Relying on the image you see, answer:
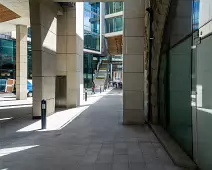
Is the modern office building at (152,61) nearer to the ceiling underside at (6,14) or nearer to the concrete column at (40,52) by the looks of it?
the concrete column at (40,52)

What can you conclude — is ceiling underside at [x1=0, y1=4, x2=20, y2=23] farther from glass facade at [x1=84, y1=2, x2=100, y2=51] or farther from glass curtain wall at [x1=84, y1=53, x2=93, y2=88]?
glass curtain wall at [x1=84, y1=53, x2=93, y2=88]

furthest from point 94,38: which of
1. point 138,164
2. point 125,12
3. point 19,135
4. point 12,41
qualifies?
point 138,164

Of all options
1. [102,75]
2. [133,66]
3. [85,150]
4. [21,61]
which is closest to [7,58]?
[102,75]

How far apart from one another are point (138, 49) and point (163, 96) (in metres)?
2.55

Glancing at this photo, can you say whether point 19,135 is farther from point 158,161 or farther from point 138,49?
point 138,49

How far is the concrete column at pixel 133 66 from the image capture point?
34.1ft

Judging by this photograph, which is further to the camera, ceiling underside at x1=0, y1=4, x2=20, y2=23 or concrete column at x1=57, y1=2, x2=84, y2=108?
ceiling underside at x1=0, y1=4, x2=20, y2=23

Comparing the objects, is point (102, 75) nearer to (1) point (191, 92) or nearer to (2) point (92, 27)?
(2) point (92, 27)

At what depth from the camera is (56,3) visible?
1485 cm

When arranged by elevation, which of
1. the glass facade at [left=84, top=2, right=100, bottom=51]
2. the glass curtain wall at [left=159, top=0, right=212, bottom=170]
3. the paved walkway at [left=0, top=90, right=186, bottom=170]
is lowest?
the paved walkway at [left=0, top=90, right=186, bottom=170]

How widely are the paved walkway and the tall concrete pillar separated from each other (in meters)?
14.5

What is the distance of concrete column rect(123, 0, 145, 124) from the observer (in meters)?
10.4

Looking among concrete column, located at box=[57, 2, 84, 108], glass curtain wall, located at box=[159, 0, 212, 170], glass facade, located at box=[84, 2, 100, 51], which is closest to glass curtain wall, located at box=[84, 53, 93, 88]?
glass facade, located at box=[84, 2, 100, 51]

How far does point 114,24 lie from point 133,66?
4123 cm
